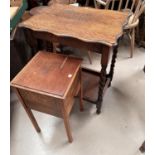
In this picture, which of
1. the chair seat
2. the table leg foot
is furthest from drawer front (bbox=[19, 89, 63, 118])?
the chair seat

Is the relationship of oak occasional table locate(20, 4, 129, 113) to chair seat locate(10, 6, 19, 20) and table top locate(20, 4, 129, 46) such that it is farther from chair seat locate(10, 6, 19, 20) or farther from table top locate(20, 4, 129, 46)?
chair seat locate(10, 6, 19, 20)

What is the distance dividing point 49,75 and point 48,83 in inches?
2.8

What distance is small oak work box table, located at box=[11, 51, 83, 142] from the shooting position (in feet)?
3.44

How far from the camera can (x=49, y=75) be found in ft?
3.71

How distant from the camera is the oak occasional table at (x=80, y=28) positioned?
1.13 metres

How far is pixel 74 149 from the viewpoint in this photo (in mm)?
1387

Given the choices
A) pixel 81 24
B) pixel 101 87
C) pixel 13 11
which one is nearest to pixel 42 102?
pixel 101 87

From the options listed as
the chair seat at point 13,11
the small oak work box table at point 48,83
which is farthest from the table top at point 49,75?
the chair seat at point 13,11

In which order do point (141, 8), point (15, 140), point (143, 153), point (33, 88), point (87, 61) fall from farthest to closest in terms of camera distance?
point (87, 61), point (141, 8), point (15, 140), point (143, 153), point (33, 88)

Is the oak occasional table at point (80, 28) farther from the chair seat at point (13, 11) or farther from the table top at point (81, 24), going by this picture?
the chair seat at point (13, 11)

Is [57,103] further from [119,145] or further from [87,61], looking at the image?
[87,61]
